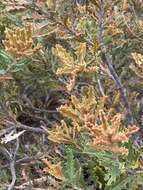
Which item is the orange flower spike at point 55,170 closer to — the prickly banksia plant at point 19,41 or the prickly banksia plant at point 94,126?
the prickly banksia plant at point 94,126

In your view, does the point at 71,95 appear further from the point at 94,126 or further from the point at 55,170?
the point at 94,126

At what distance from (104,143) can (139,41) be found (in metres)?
1.10

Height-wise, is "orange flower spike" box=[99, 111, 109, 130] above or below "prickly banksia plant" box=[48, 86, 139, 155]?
above

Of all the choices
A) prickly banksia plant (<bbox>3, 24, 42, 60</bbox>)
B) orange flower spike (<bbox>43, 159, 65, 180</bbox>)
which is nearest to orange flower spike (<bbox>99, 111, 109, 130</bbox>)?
orange flower spike (<bbox>43, 159, 65, 180</bbox>)

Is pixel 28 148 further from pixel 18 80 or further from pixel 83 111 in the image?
pixel 83 111

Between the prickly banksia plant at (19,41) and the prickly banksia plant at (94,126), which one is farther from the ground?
the prickly banksia plant at (19,41)

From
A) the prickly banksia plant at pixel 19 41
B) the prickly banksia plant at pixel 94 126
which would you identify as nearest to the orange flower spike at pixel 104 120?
the prickly banksia plant at pixel 94 126

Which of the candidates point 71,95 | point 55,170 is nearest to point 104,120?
point 55,170

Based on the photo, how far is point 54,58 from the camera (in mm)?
2029

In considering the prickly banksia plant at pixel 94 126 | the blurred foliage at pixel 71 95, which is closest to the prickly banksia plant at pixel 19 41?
the blurred foliage at pixel 71 95

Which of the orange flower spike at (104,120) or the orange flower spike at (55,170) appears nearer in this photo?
the orange flower spike at (104,120)

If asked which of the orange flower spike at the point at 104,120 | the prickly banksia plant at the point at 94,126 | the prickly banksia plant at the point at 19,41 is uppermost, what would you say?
the prickly banksia plant at the point at 19,41

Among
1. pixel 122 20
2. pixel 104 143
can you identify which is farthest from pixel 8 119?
pixel 104 143

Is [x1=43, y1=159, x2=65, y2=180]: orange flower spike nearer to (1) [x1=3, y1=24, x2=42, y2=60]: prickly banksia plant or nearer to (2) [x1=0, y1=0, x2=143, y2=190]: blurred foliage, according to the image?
(2) [x1=0, y1=0, x2=143, y2=190]: blurred foliage
